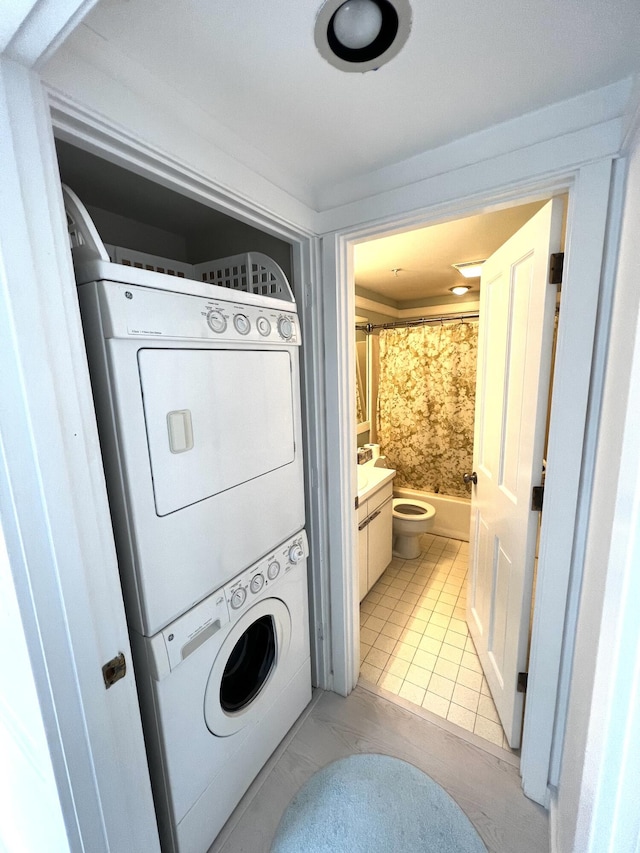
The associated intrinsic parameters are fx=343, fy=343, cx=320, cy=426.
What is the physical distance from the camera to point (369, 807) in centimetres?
124

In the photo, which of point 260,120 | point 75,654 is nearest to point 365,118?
point 260,120

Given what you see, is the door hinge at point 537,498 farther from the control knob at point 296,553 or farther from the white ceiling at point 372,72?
the white ceiling at point 372,72

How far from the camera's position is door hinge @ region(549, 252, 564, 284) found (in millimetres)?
1090

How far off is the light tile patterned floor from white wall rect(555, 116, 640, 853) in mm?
551

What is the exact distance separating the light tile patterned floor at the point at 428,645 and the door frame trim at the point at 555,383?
0.37 m

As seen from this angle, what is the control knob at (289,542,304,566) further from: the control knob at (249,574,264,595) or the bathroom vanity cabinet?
the bathroom vanity cabinet

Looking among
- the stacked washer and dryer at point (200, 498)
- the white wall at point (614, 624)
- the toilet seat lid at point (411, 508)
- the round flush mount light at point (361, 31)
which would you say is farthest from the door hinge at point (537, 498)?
the toilet seat lid at point (411, 508)

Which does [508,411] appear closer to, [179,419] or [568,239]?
[568,239]

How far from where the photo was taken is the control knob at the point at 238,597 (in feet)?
3.69

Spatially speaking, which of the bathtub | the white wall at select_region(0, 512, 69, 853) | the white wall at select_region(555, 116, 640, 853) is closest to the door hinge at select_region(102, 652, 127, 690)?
the white wall at select_region(0, 512, 69, 853)

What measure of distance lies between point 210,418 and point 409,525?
7.23ft

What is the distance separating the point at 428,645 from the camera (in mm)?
1988

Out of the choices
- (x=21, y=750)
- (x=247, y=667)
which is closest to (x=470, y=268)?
(x=247, y=667)

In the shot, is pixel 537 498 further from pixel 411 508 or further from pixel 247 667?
pixel 411 508
